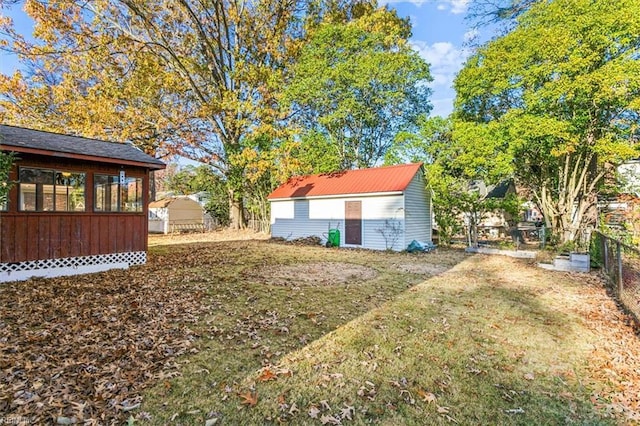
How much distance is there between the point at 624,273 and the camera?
19.6 feet

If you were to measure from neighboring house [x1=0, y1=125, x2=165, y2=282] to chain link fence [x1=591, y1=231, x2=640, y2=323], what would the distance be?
1077cm

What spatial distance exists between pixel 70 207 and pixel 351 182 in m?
10.5

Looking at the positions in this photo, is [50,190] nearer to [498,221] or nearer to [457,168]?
[457,168]

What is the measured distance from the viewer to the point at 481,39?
15820 mm

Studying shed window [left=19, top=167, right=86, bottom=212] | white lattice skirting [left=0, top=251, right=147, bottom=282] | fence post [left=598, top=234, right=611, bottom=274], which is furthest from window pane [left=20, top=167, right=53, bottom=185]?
fence post [left=598, top=234, right=611, bottom=274]

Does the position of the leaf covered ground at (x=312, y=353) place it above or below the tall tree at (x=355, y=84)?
below

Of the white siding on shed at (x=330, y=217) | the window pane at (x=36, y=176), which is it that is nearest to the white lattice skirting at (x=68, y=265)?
the window pane at (x=36, y=176)

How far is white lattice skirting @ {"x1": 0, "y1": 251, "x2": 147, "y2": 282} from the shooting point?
279 inches

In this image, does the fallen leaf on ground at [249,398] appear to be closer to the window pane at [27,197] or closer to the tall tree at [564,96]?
the window pane at [27,197]

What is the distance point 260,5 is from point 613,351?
2099 cm

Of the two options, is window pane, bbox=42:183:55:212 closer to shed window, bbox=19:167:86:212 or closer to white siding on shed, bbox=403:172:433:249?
shed window, bbox=19:167:86:212

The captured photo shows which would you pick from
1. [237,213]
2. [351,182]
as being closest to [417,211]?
[351,182]

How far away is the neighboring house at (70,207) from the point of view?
23.3 ft

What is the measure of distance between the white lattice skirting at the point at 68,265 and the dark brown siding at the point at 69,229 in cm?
11
